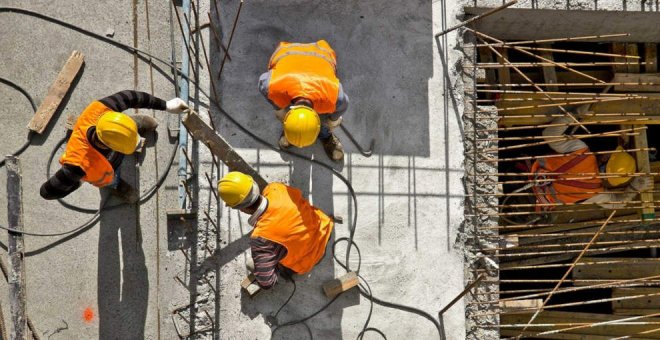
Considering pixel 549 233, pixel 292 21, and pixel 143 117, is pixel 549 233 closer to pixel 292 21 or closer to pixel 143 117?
pixel 292 21

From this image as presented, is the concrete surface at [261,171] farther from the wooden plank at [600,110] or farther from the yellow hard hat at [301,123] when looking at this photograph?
the wooden plank at [600,110]

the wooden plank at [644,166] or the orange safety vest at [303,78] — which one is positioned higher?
the orange safety vest at [303,78]

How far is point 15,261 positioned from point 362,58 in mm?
4415

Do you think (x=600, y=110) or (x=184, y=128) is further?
(x=600, y=110)

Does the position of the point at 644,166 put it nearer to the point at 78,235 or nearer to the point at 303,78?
the point at 303,78

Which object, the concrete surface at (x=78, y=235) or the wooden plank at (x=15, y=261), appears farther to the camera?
the concrete surface at (x=78, y=235)

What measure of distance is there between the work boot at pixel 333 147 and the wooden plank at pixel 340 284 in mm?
1332

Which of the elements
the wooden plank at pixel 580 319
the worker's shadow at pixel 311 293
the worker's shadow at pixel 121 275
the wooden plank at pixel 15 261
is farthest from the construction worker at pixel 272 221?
the wooden plank at pixel 580 319

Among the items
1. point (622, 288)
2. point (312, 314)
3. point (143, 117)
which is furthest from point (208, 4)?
point (622, 288)

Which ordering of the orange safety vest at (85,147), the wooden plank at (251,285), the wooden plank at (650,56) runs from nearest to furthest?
the orange safety vest at (85,147) < the wooden plank at (251,285) < the wooden plank at (650,56)

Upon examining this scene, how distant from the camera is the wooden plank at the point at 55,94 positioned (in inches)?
264

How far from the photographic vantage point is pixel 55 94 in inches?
266

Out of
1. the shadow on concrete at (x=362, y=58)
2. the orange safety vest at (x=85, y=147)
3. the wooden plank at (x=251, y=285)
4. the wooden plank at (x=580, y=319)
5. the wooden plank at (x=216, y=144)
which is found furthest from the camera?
the wooden plank at (x=580, y=319)

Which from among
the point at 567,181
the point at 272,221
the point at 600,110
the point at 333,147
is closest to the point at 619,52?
the point at 600,110
